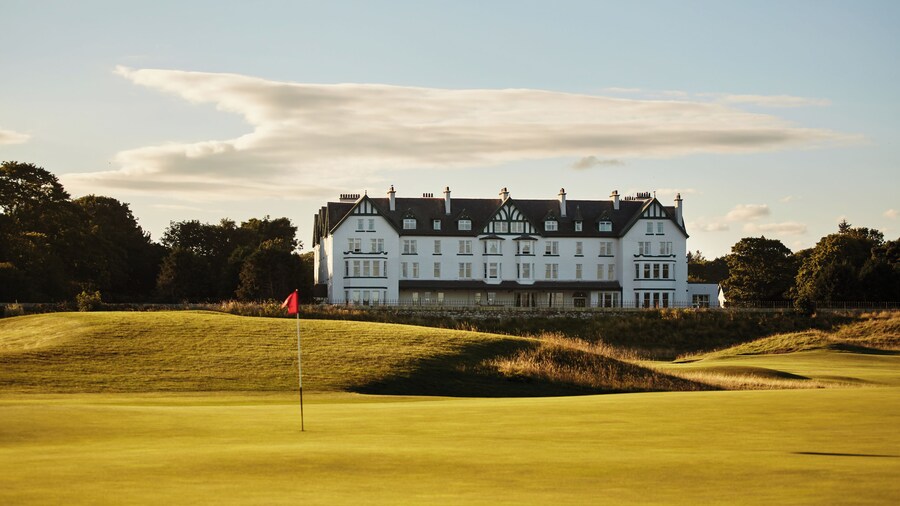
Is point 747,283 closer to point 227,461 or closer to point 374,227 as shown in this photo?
point 374,227

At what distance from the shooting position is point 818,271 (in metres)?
103

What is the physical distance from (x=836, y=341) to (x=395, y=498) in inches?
2734

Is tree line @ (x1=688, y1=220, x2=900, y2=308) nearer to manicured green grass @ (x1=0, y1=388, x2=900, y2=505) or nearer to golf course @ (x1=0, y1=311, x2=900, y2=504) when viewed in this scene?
golf course @ (x1=0, y1=311, x2=900, y2=504)

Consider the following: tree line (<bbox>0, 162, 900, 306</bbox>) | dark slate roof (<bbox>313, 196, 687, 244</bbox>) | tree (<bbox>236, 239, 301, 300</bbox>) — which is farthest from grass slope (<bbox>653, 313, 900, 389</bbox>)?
tree (<bbox>236, 239, 301, 300</bbox>)

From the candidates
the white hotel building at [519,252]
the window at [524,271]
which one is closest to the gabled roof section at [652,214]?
the white hotel building at [519,252]

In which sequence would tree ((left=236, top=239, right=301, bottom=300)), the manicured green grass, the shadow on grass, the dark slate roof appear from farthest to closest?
1. the dark slate roof
2. tree ((left=236, top=239, right=301, bottom=300))
3. the shadow on grass
4. the manicured green grass

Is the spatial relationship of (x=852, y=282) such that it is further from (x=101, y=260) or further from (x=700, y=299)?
(x=101, y=260)

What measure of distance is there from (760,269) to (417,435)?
346 feet

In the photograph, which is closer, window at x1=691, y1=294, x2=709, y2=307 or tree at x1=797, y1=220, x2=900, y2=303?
tree at x1=797, y1=220, x2=900, y2=303

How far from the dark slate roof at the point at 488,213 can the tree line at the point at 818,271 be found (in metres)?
14.4

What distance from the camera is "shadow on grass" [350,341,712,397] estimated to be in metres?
41.8

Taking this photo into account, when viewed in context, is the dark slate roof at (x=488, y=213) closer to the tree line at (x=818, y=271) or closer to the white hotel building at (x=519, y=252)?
the white hotel building at (x=519, y=252)

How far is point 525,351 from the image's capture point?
49625 mm

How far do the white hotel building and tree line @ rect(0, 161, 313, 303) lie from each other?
8317 millimetres
